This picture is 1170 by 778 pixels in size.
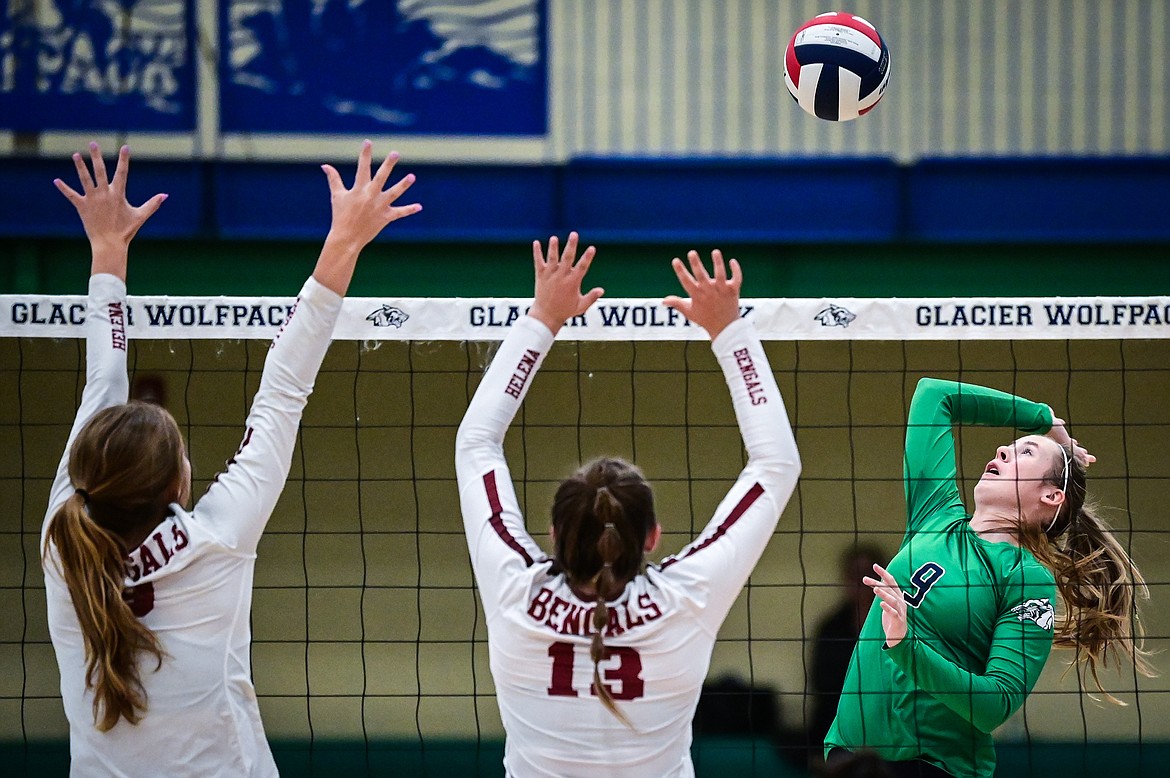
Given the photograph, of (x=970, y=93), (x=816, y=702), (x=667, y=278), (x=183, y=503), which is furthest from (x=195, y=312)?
(x=970, y=93)

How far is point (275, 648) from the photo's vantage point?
294 inches

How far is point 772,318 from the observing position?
4238 mm

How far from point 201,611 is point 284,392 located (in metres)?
0.42

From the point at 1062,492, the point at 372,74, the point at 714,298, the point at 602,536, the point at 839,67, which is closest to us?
the point at 602,536

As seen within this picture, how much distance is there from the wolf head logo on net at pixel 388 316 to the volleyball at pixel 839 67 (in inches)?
70.8

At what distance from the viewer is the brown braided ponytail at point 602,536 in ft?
7.04

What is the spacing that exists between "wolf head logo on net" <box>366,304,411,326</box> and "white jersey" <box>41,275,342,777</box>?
1.76 metres

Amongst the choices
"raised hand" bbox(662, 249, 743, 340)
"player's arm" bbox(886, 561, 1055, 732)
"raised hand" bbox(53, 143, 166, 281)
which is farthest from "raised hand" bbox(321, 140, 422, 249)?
"player's arm" bbox(886, 561, 1055, 732)

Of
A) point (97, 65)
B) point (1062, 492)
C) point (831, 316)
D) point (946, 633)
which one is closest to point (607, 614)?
point (946, 633)

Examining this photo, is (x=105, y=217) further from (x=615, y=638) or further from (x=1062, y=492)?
(x=1062, y=492)

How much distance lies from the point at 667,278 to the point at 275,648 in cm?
314

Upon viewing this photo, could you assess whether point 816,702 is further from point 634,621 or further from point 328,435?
point 634,621

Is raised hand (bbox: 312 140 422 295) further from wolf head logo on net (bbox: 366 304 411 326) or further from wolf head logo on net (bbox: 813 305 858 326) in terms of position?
wolf head logo on net (bbox: 813 305 858 326)

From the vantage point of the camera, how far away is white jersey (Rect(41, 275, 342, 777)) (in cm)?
225
